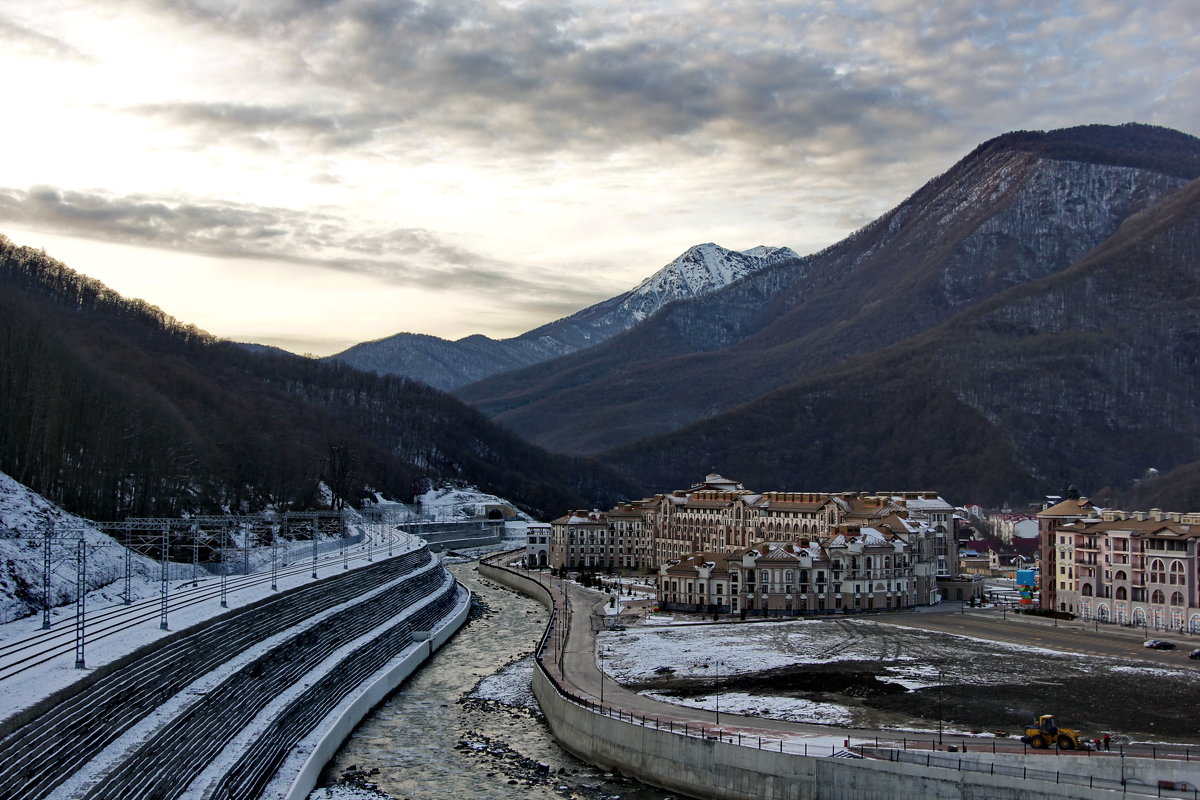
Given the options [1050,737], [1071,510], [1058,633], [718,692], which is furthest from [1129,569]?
[1050,737]

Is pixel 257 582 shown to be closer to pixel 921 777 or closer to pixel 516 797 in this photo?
pixel 516 797

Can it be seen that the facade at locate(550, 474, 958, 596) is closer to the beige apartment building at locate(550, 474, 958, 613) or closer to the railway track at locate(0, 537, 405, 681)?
the beige apartment building at locate(550, 474, 958, 613)

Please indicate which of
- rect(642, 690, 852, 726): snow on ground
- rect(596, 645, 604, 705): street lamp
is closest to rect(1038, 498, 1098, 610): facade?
rect(596, 645, 604, 705): street lamp

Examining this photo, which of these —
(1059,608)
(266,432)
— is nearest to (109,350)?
(266,432)

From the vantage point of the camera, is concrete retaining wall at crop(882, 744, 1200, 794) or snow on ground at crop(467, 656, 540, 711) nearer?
concrete retaining wall at crop(882, 744, 1200, 794)

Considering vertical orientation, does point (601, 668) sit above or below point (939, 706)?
below

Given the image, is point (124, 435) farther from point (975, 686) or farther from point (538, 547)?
point (538, 547)

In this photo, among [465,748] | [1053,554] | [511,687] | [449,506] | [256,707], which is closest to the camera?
[256,707]
